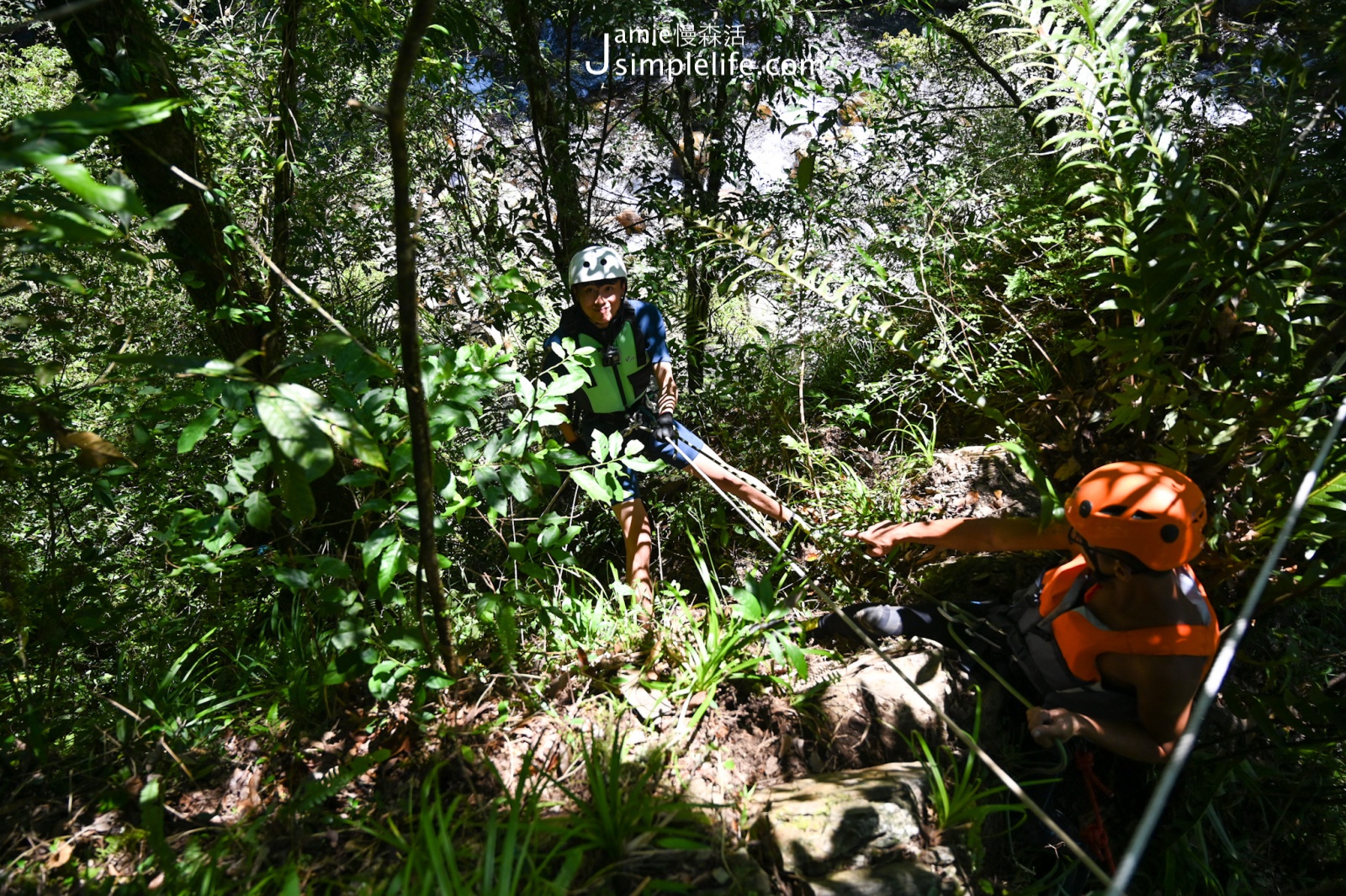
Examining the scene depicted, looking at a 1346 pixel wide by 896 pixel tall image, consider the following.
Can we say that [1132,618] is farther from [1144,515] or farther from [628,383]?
[628,383]

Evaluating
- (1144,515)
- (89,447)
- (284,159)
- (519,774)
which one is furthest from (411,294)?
(284,159)

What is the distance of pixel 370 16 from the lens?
3.92 m

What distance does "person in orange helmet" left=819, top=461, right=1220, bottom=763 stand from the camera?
86.4 inches

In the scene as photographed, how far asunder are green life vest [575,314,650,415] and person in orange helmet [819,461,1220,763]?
216 cm

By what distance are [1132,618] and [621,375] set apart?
2488 mm

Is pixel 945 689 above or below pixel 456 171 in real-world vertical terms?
below

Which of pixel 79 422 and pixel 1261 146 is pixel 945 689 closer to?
pixel 1261 146

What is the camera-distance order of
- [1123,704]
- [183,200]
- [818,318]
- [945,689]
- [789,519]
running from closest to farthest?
1. [1123,704]
2. [945,689]
3. [183,200]
4. [789,519]
5. [818,318]

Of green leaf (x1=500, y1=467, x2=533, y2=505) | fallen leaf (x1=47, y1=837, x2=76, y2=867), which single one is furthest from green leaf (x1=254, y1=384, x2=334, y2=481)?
fallen leaf (x1=47, y1=837, x2=76, y2=867)

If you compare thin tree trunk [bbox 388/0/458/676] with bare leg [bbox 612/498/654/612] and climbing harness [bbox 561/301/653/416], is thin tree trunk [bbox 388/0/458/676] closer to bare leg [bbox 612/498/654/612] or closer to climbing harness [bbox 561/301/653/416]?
bare leg [bbox 612/498/654/612]

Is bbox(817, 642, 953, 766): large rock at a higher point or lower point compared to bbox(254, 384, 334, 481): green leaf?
lower

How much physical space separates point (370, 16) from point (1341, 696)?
5.26 metres

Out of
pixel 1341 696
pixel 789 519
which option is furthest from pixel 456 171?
pixel 1341 696

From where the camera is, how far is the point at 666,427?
12.1 ft
